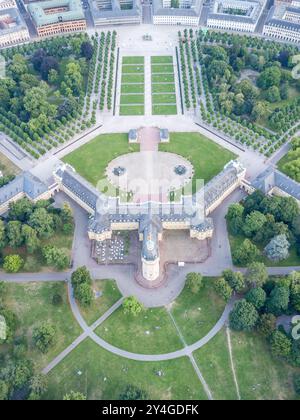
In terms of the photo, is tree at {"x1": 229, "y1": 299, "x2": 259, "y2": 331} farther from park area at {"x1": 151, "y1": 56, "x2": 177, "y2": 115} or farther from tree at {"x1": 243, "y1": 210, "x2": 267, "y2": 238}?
park area at {"x1": 151, "y1": 56, "x2": 177, "y2": 115}

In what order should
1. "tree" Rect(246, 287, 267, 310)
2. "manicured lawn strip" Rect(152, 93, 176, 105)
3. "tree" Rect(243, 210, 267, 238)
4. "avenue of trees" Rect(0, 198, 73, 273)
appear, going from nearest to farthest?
"tree" Rect(246, 287, 267, 310) → "avenue of trees" Rect(0, 198, 73, 273) → "tree" Rect(243, 210, 267, 238) → "manicured lawn strip" Rect(152, 93, 176, 105)

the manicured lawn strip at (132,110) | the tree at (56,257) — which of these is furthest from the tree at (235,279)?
the manicured lawn strip at (132,110)

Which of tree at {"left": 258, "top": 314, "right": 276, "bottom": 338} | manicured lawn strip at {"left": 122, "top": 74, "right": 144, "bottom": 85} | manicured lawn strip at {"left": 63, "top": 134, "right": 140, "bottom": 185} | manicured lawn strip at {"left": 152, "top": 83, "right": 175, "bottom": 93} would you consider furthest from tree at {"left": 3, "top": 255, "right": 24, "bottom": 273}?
manicured lawn strip at {"left": 122, "top": 74, "right": 144, "bottom": 85}

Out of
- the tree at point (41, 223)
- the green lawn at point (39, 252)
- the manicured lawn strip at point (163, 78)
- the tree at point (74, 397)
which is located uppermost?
the manicured lawn strip at point (163, 78)

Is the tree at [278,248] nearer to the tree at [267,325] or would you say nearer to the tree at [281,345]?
the tree at [267,325]

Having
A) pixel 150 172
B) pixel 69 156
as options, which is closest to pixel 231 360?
pixel 150 172
